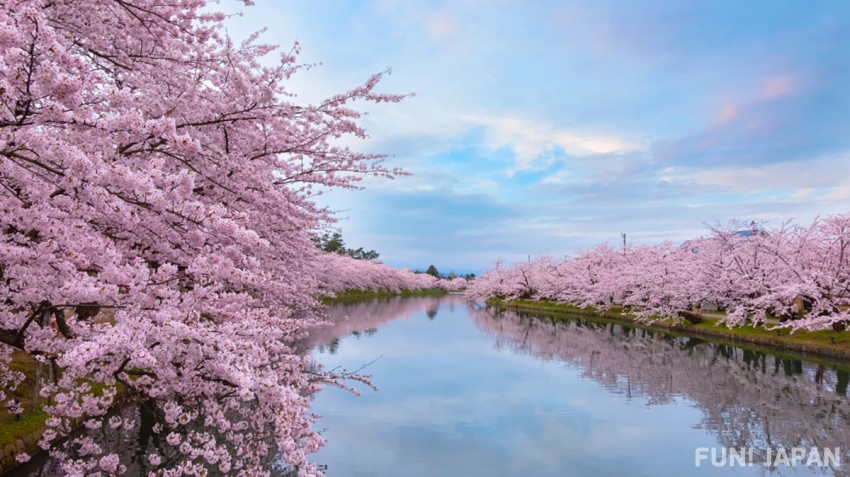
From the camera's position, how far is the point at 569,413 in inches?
597

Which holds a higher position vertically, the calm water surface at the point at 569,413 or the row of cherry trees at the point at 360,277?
the row of cherry trees at the point at 360,277

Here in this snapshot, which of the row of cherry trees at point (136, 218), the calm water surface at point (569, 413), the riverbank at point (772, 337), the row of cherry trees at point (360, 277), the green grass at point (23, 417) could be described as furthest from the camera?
the row of cherry trees at point (360, 277)

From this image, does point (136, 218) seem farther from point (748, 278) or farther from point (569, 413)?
point (748, 278)

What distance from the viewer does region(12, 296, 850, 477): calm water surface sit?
11062mm

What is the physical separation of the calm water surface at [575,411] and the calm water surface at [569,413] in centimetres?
5

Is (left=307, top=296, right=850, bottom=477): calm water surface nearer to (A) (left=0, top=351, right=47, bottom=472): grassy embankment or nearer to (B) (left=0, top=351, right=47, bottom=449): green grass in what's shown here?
(A) (left=0, top=351, right=47, bottom=472): grassy embankment

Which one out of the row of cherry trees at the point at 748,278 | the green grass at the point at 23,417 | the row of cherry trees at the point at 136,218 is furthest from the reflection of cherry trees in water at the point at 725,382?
the green grass at the point at 23,417

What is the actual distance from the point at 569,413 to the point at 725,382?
7.71 metres

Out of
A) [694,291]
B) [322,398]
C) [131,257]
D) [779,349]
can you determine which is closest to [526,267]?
[694,291]

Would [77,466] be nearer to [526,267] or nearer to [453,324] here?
[453,324]

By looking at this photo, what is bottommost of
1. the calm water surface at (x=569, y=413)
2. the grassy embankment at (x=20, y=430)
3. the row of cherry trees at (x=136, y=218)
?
the calm water surface at (x=569, y=413)

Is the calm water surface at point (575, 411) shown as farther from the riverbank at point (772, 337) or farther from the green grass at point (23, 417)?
the green grass at point (23, 417)

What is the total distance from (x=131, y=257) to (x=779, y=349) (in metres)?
28.8

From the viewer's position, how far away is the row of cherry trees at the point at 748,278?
934 inches
